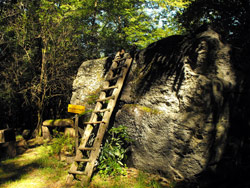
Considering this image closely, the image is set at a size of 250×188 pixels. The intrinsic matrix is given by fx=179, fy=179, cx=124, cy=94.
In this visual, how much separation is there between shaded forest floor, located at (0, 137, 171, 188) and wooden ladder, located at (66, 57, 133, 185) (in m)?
0.27

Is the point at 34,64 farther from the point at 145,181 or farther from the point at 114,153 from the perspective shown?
the point at 145,181

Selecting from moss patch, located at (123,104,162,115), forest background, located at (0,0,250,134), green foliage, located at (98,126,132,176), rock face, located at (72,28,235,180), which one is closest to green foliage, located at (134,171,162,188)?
rock face, located at (72,28,235,180)

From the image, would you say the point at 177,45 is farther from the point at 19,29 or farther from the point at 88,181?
the point at 19,29

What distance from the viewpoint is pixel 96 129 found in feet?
15.7

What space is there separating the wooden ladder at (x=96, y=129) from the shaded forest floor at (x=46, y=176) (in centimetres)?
27

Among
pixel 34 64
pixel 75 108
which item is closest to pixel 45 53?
pixel 34 64

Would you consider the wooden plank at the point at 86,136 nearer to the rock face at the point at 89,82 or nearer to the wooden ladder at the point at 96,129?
the wooden ladder at the point at 96,129

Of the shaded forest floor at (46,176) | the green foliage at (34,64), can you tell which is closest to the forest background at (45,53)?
the green foliage at (34,64)

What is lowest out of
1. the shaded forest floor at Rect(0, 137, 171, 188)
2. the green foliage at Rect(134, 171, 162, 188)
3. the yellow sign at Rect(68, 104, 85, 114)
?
the shaded forest floor at Rect(0, 137, 171, 188)

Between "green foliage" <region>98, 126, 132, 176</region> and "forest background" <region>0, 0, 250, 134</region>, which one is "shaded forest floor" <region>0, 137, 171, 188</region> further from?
"forest background" <region>0, 0, 250, 134</region>

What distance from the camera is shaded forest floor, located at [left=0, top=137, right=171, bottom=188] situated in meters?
3.65

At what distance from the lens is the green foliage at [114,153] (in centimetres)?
396

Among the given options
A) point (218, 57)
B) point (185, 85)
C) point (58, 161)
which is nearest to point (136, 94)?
point (185, 85)

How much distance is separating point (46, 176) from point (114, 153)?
1669mm
